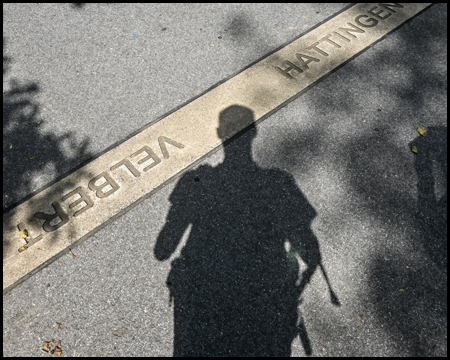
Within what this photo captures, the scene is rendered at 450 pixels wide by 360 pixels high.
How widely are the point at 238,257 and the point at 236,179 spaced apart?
87 cm

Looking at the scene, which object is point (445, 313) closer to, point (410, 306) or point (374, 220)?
point (410, 306)

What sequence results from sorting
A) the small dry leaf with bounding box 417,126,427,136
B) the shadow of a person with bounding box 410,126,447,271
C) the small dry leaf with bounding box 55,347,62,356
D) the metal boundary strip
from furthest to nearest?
the small dry leaf with bounding box 417,126,427,136 < the metal boundary strip < the shadow of a person with bounding box 410,126,447,271 < the small dry leaf with bounding box 55,347,62,356

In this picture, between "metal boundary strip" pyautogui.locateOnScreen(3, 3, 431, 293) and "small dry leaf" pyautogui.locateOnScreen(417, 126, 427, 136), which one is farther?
"small dry leaf" pyautogui.locateOnScreen(417, 126, 427, 136)

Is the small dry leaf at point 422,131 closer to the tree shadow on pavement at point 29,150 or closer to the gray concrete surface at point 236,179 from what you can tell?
the gray concrete surface at point 236,179

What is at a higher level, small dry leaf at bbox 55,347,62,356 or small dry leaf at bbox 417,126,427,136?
small dry leaf at bbox 55,347,62,356

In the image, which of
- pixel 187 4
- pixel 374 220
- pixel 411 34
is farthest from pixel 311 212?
pixel 187 4

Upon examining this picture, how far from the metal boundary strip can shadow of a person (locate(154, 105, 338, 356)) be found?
383 millimetres

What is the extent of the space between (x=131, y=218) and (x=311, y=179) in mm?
1953

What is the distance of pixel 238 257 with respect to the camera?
9.78 feet

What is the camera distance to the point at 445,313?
2.71 meters

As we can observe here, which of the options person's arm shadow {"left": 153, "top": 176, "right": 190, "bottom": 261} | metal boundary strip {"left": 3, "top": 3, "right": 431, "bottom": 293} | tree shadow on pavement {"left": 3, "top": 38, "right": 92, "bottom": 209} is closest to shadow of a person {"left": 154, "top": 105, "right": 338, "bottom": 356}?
person's arm shadow {"left": 153, "top": 176, "right": 190, "bottom": 261}

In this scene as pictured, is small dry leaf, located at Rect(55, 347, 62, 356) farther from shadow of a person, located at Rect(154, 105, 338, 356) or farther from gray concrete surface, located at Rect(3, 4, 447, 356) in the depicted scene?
shadow of a person, located at Rect(154, 105, 338, 356)

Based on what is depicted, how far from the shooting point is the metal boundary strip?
3.13 meters

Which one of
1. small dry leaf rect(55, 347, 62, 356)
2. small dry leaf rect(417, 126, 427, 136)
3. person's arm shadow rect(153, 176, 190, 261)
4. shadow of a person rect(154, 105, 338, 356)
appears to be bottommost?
small dry leaf rect(417, 126, 427, 136)
